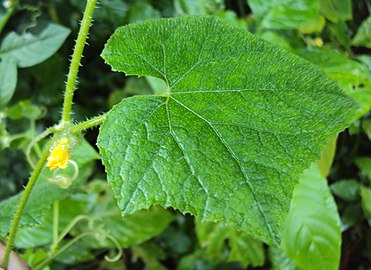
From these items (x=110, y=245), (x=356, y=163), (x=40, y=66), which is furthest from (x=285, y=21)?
(x=40, y=66)

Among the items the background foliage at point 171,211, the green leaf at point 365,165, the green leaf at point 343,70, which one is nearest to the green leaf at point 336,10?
the background foliage at point 171,211

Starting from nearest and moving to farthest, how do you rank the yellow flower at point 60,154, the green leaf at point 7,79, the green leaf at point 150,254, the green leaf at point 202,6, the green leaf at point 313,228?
the yellow flower at point 60,154 → the green leaf at point 313,228 → the green leaf at point 7,79 → the green leaf at point 202,6 → the green leaf at point 150,254

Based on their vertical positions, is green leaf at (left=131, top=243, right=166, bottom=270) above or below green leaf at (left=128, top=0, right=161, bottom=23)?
below

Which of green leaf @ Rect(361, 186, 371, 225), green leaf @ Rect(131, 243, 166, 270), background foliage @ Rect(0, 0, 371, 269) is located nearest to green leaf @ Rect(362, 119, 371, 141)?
background foliage @ Rect(0, 0, 371, 269)

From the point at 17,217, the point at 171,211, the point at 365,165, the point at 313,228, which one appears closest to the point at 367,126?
the point at 365,165

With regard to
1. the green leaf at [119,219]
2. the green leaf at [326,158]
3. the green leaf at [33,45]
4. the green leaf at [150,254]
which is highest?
the green leaf at [33,45]

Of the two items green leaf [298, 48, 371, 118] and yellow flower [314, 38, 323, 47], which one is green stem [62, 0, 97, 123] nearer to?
green leaf [298, 48, 371, 118]

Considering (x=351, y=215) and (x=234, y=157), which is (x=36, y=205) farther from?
(x=351, y=215)

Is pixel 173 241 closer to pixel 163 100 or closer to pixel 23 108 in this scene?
pixel 23 108

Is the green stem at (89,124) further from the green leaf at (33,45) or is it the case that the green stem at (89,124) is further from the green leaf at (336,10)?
the green leaf at (336,10)
